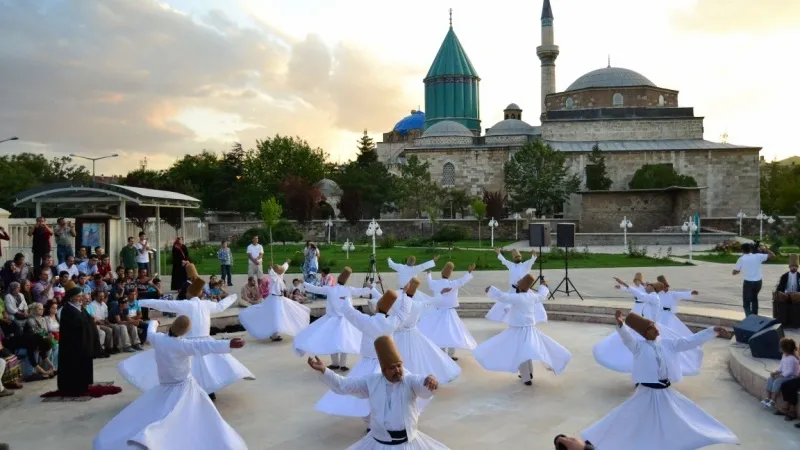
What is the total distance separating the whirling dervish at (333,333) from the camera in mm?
10227

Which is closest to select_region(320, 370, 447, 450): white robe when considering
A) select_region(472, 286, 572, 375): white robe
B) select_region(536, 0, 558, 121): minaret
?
select_region(472, 286, 572, 375): white robe

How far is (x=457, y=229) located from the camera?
1693 inches

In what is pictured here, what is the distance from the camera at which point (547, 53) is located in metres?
63.9

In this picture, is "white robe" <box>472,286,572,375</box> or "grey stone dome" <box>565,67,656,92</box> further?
"grey stone dome" <box>565,67,656,92</box>

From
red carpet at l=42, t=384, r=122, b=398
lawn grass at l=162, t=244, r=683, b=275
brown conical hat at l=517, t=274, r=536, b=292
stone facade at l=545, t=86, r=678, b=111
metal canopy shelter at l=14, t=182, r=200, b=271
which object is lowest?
red carpet at l=42, t=384, r=122, b=398

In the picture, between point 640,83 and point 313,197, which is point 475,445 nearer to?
point 313,197

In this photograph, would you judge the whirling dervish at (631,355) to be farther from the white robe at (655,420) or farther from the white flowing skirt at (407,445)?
the white flowing skirt at (407,445)

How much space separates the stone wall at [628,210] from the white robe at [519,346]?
36641mm

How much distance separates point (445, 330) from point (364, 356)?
357 centimetres

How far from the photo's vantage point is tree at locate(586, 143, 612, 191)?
50688mm

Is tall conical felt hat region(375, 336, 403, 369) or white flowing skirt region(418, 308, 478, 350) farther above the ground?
tall conical felt hat region(375, 336, 403, 369)

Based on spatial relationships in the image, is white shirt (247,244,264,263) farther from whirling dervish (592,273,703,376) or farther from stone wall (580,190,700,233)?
stone wall (580,190,700,233)

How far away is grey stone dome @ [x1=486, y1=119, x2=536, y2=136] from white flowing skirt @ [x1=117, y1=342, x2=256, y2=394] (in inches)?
2126

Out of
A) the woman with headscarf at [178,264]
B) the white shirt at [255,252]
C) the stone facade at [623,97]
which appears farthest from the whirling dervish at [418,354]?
the stone facade at [623,97]
